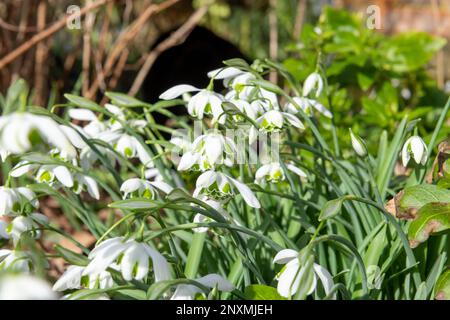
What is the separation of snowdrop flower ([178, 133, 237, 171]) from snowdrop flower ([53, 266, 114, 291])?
0.27 metres

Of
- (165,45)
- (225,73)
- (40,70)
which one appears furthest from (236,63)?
(40,70)

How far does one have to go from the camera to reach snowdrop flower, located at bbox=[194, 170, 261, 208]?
1.27m

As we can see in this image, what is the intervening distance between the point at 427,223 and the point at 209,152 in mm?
407

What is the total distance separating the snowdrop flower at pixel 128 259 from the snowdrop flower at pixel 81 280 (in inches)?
3.4

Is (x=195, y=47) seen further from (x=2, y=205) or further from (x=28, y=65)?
(x=2, y=205)

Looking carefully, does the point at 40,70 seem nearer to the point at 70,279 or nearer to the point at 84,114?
the point at 84,114

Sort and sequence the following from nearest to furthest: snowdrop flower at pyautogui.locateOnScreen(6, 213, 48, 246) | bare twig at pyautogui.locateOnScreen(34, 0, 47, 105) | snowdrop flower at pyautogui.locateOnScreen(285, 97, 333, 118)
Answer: snowdrop flower at pyautogui.locateOnScreen(6, 213, 48, 246) → snowdrop flower at pyautogui.locateOnScreen(285, 97, 333, 118) → bare twig at pyautogui.locateOnScreen(34, 0, 47, 105)

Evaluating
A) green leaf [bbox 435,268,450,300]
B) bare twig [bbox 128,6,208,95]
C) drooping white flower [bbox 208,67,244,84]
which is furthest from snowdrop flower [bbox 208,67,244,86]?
bare twig [bbox 128,6,208,95]

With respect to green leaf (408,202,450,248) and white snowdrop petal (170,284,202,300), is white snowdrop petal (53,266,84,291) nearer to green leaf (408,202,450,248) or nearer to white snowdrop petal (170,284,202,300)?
white snowdrop petal (170,284,202,300)

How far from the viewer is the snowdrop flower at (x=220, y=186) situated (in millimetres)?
1269

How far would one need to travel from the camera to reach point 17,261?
104 cm
